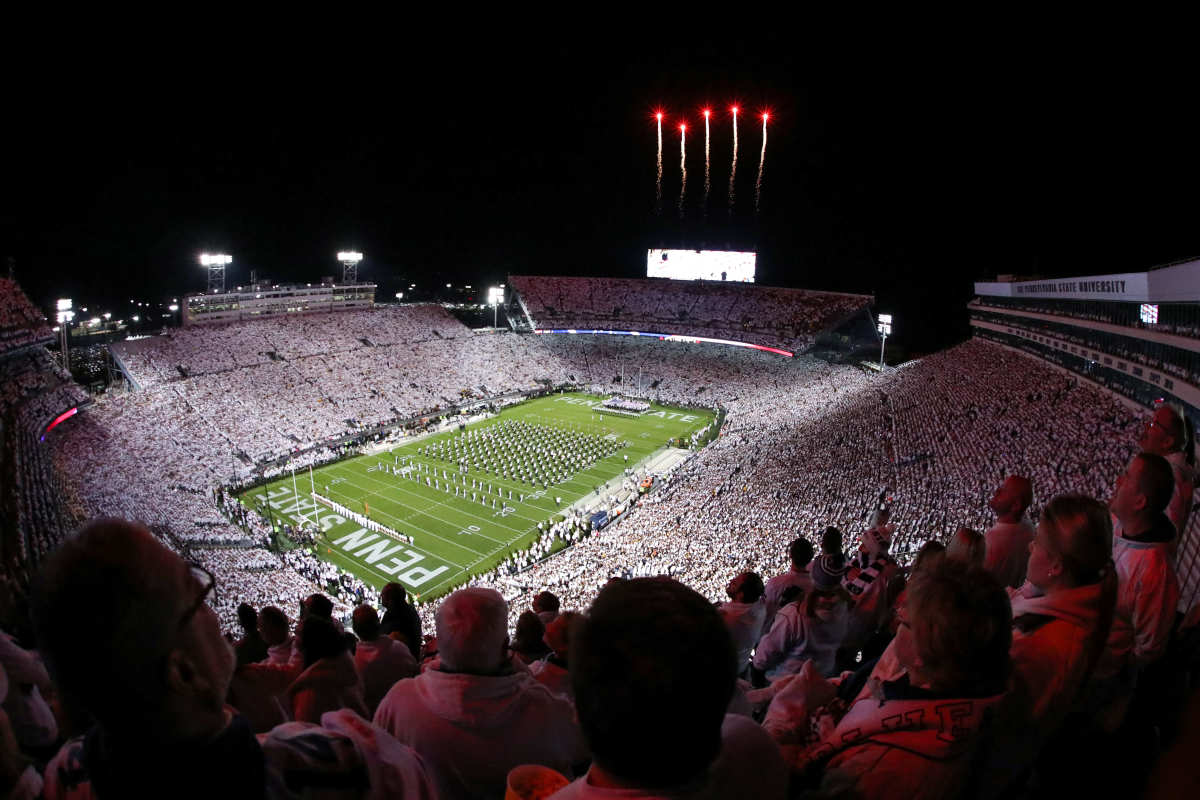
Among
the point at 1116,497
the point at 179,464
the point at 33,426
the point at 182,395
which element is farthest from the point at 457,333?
the point at 1116,497

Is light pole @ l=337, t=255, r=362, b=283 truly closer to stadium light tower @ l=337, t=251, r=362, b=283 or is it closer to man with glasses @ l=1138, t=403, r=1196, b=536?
stadium light tower @ l=337, t=251, r=362, b=283

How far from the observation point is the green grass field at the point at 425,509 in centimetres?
2184

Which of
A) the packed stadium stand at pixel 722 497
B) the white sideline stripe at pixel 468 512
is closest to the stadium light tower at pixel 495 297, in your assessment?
the packed stadium stand at pixel 722 497

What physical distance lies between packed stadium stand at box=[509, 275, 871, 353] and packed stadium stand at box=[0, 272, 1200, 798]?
0.29 metres

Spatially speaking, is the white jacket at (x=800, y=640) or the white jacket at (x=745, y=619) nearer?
the white jacket at (x=800, y=640)

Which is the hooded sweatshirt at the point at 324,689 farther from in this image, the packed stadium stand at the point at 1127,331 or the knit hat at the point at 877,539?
the packed stadium stand at the point at 1127,331

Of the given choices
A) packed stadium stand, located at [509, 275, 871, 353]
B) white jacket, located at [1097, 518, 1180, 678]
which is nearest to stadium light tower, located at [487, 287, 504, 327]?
packed stadium stand, located at [509, 275, 871, 353]

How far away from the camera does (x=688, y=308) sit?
61750mm

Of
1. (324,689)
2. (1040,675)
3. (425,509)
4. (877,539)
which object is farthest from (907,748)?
(425,509)

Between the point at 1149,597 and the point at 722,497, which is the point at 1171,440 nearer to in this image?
the point at 1149,597

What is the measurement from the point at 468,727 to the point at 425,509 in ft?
82.5

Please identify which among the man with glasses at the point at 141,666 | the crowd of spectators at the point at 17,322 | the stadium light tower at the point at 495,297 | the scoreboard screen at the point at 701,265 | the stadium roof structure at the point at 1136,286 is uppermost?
the scoreboard screen at the point at 701,265

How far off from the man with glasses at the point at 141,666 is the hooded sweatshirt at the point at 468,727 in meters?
1.23

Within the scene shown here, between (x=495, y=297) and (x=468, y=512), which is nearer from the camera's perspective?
(x=468, y=512)
